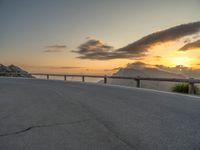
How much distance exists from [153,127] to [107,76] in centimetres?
2006

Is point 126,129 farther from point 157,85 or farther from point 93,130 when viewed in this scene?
point 157,85

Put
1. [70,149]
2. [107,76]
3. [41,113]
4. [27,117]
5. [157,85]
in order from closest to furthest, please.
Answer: [70,149], [27,117], [41,113], [157,85], [107,76]

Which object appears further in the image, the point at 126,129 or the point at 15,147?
the point at 126,129

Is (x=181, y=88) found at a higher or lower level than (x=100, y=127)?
higher

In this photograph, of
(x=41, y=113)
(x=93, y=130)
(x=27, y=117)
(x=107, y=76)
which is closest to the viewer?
(x=93, y=130)

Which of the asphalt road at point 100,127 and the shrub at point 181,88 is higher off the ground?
the shrub at point 181,88

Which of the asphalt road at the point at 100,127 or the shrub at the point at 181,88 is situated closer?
the asphalt road at the point at 100,127

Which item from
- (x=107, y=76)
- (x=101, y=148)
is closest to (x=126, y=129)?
(x=101, y=148)

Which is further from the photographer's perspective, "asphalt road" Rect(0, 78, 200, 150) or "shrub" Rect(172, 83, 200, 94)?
"shrub" Rect(172, 83, 200, 94)

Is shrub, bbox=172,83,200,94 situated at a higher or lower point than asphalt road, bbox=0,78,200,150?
higher

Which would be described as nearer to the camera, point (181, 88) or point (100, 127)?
point (100, 127)

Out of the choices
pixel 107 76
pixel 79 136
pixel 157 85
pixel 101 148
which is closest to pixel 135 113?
pixel 79 136

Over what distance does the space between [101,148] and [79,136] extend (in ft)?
3.55

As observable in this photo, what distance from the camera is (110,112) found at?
32.8ft
